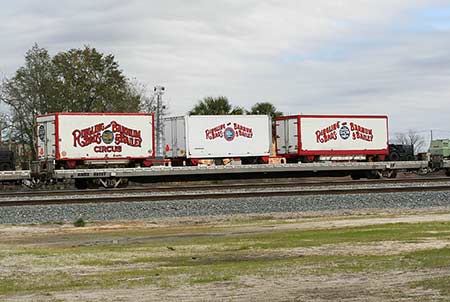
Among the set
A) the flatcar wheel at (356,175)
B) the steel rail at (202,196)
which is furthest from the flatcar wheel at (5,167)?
the steel rail at (202,196)

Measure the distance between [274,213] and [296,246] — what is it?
7.52 meters

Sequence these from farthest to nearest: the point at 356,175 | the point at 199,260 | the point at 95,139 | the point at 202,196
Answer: the point at 356,175
the point at 95,139
the point at 202,196
the point at 199,260

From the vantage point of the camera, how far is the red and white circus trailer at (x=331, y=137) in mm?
41719

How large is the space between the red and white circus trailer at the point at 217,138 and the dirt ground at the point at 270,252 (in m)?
20.8

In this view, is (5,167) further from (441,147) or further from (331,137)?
(441,147)

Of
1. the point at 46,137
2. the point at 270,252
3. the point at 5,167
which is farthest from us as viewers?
the point at 5,167

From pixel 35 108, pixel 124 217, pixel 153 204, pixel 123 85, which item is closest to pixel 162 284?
pixel 124 217

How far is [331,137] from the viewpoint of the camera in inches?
1667

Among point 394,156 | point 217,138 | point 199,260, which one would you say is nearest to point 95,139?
A: point 217,138

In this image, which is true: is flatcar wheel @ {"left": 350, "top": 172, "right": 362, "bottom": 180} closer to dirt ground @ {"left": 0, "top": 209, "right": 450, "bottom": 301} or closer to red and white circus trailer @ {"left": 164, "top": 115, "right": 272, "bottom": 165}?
red and white circus trailer @ {"left": 164, "top": 115, "right": 272, "bottom": 165}

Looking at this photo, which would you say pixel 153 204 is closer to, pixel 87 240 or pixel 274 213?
pixel 274 213

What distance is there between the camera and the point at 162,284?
9.10 m

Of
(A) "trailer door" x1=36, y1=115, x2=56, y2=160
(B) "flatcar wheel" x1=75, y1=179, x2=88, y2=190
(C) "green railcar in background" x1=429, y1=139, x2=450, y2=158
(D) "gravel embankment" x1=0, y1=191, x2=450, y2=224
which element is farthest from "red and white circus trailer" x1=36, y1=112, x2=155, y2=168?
(C) "green railcar in background" x1=429, y1=139, x2=450, y2=158

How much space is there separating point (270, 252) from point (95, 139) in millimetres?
26590
